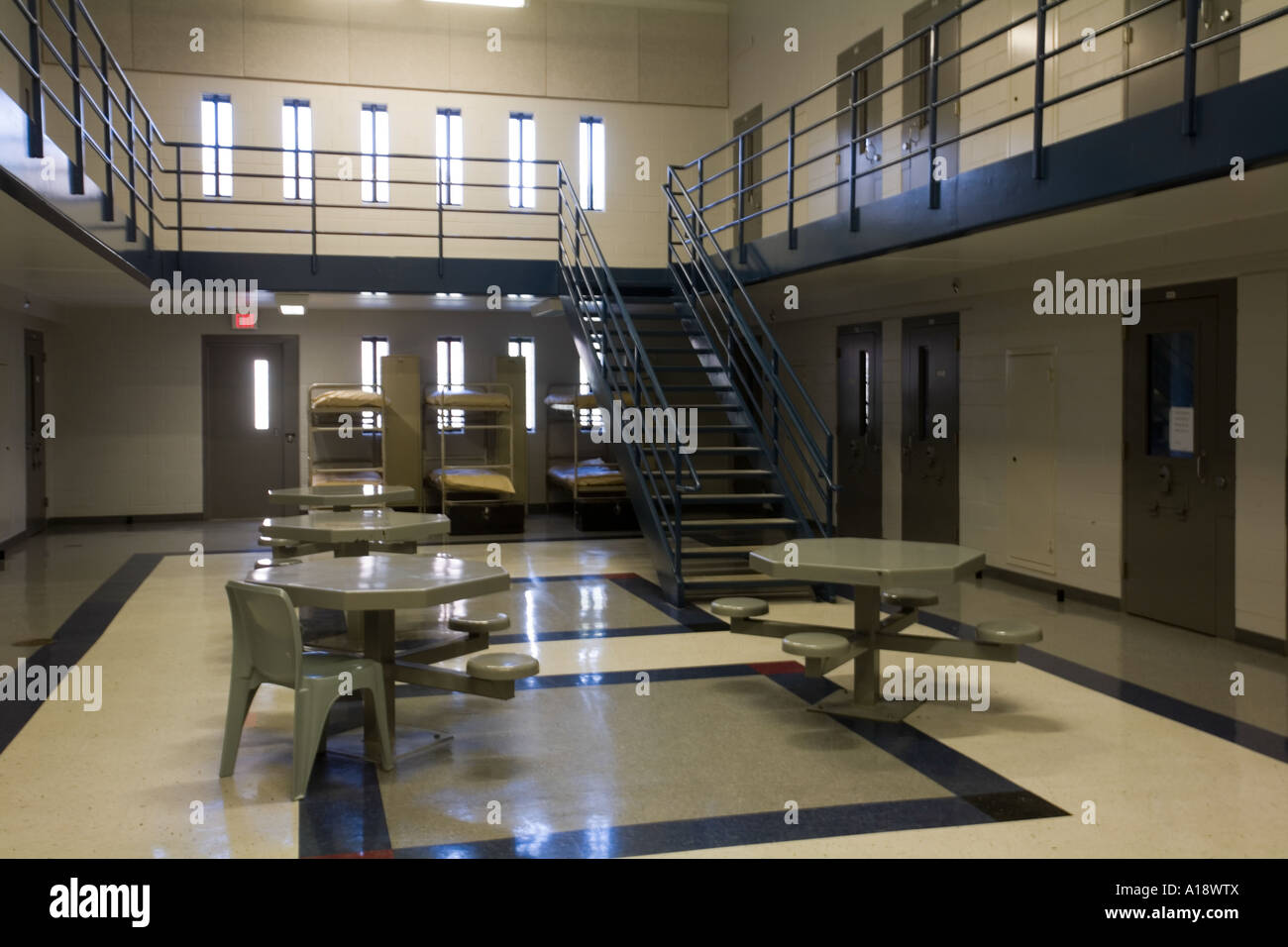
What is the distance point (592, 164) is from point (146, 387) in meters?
5.78

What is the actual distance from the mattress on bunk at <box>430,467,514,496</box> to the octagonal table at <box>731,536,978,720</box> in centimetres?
632

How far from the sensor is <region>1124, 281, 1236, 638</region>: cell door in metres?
6.54

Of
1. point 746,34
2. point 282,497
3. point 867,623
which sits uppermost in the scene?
point 746,34

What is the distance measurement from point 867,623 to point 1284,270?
10.5 feet

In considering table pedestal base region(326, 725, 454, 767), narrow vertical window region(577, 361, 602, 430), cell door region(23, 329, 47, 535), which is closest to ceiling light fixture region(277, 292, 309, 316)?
cell door region(23, 329, 47, 535)

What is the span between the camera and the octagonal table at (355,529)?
589 cm

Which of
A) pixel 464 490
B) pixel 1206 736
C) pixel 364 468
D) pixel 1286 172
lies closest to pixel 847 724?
pixel 1206 736

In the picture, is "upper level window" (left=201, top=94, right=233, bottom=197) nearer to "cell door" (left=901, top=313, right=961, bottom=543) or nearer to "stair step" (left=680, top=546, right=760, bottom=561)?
"stair step" (left=680, top=546, right=760, bottom=561)

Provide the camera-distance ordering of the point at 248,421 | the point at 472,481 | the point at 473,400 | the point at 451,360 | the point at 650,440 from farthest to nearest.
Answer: the point at 451,360 → the point at 248,421 → the point at 473,400 → the point at 472,481 → the point at 650,440

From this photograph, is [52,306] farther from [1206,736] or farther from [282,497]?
[1206,736]

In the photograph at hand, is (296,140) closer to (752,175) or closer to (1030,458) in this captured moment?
(752,175)

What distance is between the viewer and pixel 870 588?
16.9 ft

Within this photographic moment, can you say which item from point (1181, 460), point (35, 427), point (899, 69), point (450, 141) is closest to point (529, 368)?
point (450, 141)

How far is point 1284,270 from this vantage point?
6074 millimetres
